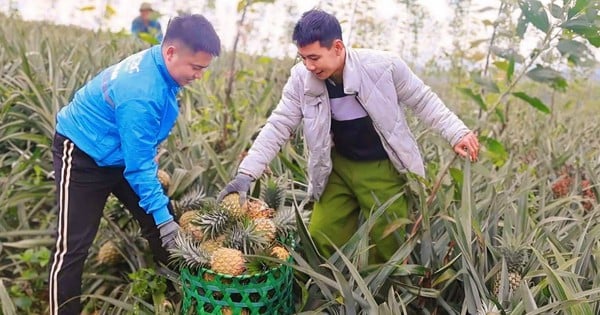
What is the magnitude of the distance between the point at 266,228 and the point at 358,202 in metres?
0.76

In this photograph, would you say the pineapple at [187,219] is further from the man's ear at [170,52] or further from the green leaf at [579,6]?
the green leaf at [579,6]

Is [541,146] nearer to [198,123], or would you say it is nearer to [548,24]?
[548,24]

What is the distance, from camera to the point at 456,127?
2.25 meters

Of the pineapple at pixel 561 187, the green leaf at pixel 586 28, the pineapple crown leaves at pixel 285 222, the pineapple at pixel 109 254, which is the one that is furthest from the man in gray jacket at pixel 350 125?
the pineapple at pixel 561 187

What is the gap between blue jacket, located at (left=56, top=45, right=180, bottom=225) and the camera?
2061 millimetres

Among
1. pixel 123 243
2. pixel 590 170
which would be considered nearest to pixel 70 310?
pixel 123 243

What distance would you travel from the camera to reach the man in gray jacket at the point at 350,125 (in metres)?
2.19

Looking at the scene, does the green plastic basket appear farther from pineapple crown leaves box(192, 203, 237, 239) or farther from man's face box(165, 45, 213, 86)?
man's face box(165, 45, 213, 86)

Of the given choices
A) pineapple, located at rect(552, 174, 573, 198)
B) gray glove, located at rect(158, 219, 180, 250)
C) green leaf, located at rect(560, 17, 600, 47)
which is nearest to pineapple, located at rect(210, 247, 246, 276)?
gray glove, located at rect(158, 219, 180, 250)

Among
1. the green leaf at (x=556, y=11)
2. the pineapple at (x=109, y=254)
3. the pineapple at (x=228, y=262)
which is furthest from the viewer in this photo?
the pineapple at (x=109, y=254)

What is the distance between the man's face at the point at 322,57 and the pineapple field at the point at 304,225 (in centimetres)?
50

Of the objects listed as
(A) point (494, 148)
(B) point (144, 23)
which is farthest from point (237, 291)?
(B) point (144, 23)

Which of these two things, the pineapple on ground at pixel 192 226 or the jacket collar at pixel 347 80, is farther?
the jacket collar at pixel 347 80

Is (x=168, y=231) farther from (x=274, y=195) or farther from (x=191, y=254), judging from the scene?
(x=274, y=195)
